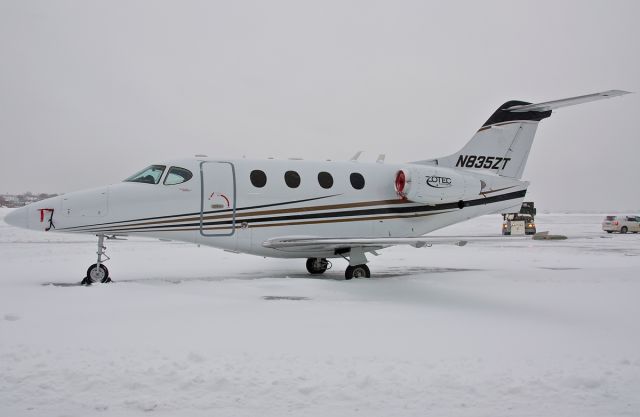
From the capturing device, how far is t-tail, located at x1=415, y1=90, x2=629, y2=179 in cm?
1543

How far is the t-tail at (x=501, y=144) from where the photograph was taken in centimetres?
1543

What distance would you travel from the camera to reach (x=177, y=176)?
1204cm

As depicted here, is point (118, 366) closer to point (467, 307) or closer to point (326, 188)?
point (467, 307)

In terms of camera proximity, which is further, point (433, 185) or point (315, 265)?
point (315, 265)

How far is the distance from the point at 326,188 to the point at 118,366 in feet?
29.8

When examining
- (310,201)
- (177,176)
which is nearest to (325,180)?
(310,201)

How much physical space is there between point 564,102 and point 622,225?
34139 mm

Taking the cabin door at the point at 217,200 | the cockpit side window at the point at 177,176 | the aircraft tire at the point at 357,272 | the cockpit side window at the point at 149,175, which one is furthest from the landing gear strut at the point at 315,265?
the cockpit side window at the point at 149,175

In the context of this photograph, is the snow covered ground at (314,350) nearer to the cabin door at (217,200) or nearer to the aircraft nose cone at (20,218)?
the aircraft nose cone at (20,218)

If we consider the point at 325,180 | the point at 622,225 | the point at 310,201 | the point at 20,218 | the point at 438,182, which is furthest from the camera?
the point at 622,225

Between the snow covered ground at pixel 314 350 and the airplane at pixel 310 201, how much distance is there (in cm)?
161

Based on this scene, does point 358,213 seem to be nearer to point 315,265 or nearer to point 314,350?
point 315,265

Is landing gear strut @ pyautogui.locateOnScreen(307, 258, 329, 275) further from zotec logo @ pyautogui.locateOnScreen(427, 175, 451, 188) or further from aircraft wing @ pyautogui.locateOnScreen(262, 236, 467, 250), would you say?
zotec logo @ pyautogui.locateOnScreen(427, 175, 451, 188)

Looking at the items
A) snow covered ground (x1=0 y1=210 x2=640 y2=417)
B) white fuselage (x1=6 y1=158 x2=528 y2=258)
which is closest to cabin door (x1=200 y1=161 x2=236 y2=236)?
white fuselage (x1=6 y1=158 x2=528 y2=258)
